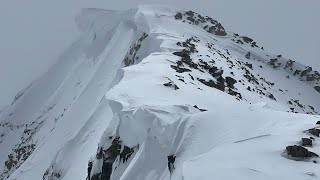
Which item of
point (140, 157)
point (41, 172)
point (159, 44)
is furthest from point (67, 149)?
point (140, 157)

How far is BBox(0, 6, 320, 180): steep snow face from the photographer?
10.4 meters

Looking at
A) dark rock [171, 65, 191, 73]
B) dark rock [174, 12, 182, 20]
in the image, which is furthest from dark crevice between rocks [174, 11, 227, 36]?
dark rock [171, 65, 191, 73]

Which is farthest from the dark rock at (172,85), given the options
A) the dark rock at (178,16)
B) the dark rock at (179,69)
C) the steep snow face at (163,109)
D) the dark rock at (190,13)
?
the dark rock at (190,13)

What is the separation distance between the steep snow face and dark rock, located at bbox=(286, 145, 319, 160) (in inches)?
1.0

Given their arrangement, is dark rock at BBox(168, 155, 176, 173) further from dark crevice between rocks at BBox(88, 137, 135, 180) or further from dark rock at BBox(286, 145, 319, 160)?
dark crevice between rocks at BBox(88, 137, 135, 180)

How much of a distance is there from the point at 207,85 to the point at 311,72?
105 feet

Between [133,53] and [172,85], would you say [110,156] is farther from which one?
[133,53]

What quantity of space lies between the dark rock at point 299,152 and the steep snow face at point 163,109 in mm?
25

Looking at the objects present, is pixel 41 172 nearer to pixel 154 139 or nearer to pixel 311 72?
pixel 154 139

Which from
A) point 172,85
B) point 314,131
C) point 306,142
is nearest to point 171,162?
point 306,142

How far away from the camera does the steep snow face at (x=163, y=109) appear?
10383mm

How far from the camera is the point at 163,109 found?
14.3 m

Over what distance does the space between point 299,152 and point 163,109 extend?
19.5 ft

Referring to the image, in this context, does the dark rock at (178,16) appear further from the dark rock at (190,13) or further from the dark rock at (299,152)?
the dark rock at (299,152)
